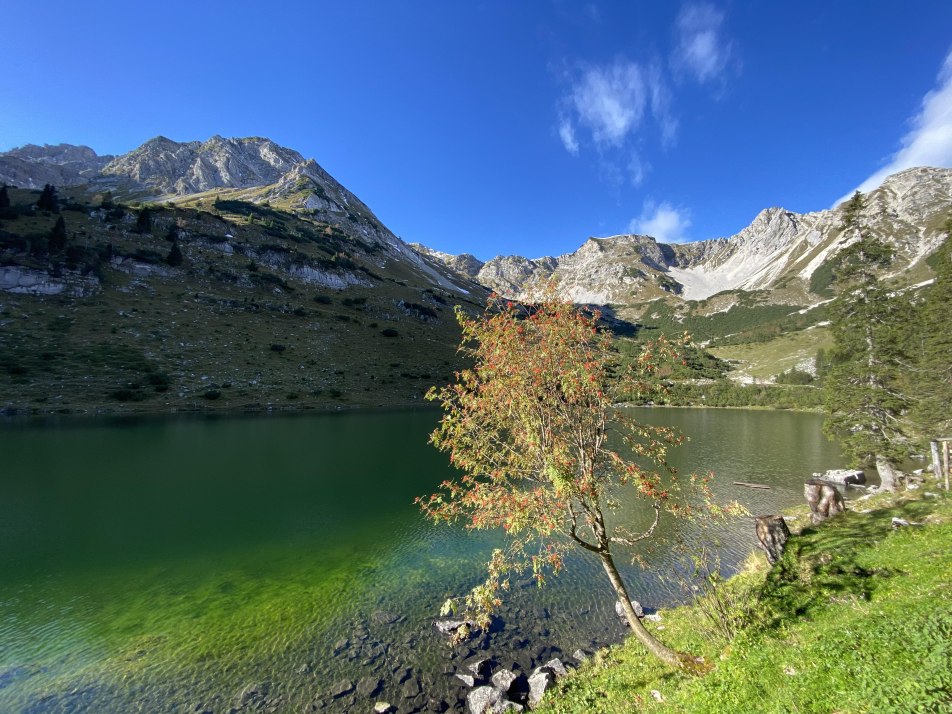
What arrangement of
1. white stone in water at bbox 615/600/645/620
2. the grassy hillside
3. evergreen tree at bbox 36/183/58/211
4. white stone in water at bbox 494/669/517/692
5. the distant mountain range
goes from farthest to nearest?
evergreen tree at bbox 36/183/58/211 → the distant mountain range → the grassy hillside → white stone in water at bbox 615/600/645/620 → white stone in water at bbox 494/669/517/692

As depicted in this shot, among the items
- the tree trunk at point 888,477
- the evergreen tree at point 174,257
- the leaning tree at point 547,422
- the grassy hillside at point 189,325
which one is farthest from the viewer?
the evergreen tree at point 174,257

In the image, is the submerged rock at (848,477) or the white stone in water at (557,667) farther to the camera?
the submerged rock at (848,477)

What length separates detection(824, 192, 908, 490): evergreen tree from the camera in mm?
35312

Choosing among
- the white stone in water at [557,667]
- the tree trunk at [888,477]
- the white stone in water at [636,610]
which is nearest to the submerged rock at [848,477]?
the tree trunk at [888,477]

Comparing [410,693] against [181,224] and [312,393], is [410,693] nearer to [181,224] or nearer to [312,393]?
[312,393]

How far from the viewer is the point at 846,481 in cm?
4072

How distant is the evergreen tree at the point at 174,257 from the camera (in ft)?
463

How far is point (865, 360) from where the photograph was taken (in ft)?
120

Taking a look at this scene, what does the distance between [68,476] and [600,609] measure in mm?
48878

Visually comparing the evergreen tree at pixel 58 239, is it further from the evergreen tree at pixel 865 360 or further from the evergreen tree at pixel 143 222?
the evergreen tree at pixel 865 360

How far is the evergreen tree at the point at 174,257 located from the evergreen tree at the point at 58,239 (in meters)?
25.2

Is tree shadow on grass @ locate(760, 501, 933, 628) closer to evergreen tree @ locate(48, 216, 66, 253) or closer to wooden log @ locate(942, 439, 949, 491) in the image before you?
wooden log @ locate(942, 439, 949, 491)

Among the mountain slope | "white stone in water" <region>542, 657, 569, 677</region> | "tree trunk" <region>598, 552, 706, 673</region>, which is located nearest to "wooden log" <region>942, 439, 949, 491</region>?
"tree trunk" <region>598, 552, 706, 673</region>

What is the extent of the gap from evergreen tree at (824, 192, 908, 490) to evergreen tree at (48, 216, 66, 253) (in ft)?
553
